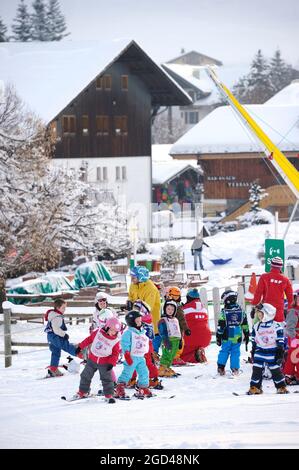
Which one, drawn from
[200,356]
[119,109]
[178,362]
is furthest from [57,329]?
[119,109]

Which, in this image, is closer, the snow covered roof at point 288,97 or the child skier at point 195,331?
the child skier at point 195,331

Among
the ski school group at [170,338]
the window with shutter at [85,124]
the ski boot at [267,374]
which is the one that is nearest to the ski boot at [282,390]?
the ski school group at [170,338]

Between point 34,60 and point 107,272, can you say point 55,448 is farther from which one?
point 34,60

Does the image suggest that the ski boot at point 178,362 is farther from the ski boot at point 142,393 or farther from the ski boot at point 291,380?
the ski boot at point 142,393

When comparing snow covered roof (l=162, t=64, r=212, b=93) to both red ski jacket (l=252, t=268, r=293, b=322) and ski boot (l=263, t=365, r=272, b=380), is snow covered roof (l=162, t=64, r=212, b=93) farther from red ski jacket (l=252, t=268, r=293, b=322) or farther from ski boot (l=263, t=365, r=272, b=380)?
ski boot (l=263, t=365, r=272, b=380)

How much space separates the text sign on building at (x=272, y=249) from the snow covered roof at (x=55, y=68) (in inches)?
863

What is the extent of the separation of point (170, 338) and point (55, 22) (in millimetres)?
50980

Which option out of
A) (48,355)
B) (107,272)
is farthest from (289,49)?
(48,355)

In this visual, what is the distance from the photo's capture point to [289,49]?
286ft

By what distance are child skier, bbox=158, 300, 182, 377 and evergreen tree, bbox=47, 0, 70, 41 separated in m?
46.3

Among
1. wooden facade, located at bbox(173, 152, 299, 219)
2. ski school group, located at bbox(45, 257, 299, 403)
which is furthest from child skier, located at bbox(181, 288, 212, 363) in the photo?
wooden facade, located at bbox(173, 152, 299, 219)

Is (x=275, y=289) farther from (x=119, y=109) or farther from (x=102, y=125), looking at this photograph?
(x=119, y=109)

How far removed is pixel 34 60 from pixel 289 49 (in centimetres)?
4520

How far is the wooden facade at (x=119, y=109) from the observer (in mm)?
45375
